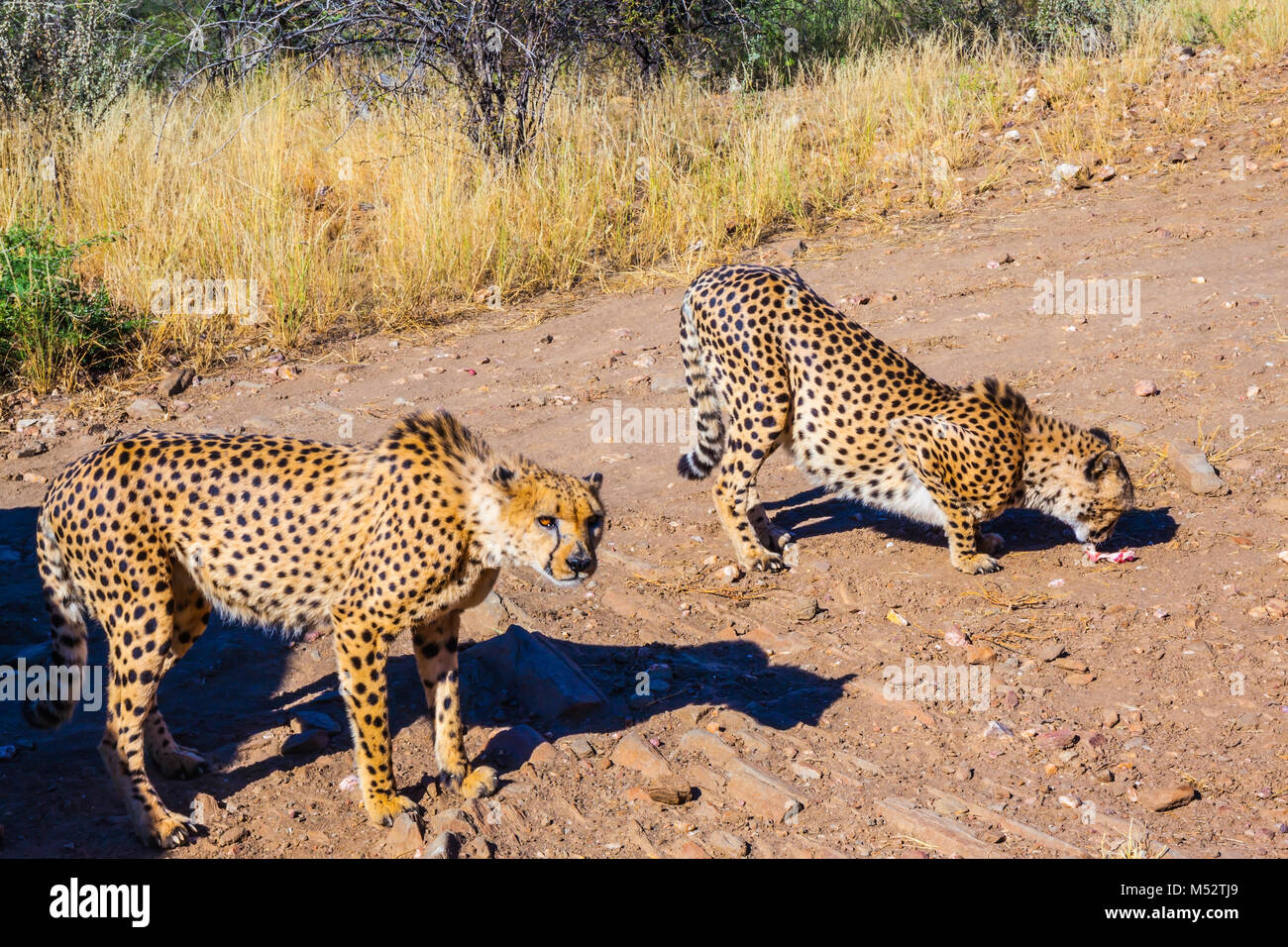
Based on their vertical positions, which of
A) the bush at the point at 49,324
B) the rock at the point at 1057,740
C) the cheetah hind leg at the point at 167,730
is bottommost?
A: the rock at the point at 1057,740

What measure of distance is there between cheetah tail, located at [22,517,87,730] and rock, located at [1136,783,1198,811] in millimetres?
3629

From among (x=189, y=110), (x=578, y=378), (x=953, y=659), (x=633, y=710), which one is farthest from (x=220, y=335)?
(x=953, y=659)

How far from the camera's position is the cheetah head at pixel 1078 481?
586cm

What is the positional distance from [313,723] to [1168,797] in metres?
3.08

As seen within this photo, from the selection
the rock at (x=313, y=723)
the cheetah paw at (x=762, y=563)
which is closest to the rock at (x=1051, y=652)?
the cheetah paw at (x=762, y=563)

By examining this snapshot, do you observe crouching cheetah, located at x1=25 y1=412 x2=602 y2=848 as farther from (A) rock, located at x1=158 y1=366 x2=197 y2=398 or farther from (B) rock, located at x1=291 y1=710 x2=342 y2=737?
(A) rock, located at x1=158 y1=366 x2=197 y2=398

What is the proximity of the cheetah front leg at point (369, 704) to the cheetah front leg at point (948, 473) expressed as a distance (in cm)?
292

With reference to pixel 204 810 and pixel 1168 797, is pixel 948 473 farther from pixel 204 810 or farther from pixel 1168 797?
pixel 204 810

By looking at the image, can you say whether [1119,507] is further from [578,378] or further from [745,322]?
[578,378]

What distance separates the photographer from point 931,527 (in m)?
6.52

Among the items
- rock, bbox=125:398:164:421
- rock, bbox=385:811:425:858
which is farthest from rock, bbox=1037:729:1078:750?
rock, bbox=125:398:164:421

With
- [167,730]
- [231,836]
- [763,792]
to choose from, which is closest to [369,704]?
[231,836]

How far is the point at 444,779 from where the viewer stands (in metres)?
4.35

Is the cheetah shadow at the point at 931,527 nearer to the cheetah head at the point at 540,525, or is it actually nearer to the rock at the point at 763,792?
the rock at the point at 763,792
